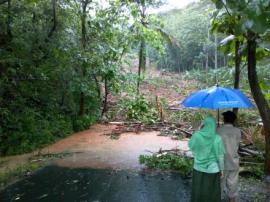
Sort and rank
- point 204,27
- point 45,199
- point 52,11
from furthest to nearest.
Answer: point 204,27, point 52,11, point 45,199

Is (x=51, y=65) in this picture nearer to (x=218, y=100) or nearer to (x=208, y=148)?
(x=218, y=100)

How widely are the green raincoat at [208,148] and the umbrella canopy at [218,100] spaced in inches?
11.2

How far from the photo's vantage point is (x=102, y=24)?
13039 millimetres

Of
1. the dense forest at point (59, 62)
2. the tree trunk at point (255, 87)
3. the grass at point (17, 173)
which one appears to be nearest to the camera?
the tree trunk at point (255, 87)

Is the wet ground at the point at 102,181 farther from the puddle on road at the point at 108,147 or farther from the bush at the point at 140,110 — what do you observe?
the bush at the point at 140,110

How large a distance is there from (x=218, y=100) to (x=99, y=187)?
3.12 metres

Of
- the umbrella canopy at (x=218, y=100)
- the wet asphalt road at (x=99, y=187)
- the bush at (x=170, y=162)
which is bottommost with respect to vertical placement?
the wet asphalt road at (x=99, y=187)

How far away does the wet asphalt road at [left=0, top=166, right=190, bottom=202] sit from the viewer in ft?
18.7

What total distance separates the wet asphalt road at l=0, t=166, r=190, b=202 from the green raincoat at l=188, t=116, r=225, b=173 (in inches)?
65.7

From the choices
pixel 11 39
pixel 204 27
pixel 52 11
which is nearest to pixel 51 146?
pixel 11 39

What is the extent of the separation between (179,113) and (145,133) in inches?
123

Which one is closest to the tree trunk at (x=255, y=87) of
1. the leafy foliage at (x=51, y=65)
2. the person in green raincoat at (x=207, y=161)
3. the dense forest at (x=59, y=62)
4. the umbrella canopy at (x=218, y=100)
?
the dense forest at (x=59, y=62)

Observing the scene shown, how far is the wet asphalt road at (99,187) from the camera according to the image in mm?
5707

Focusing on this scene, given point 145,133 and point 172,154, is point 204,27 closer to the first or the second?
point 145,133
